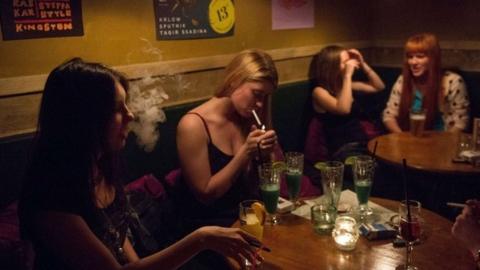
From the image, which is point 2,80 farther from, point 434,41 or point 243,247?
point 434,41

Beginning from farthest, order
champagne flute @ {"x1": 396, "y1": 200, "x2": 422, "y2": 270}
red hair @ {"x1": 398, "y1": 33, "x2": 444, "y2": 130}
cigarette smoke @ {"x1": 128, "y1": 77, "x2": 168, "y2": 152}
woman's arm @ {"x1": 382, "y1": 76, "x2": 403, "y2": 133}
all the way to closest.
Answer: woman's arm @ {"x1": 382, "y1": 76, "x2": 403, "y2": 133}
red hair @ {"x1": 398, "y1": 33, "x2": 444, "y2": 130}
cigarette smoke @ {"x1": 128, "y1": 77, "x2": 168, "y2": 152}
champagne flute @ {"x1": 396, "y1": 200, "x2": 422, "y2": 270}

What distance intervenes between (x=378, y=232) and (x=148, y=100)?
1840mm

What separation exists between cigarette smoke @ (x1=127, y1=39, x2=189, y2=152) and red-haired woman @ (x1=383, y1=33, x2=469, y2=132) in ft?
6.42

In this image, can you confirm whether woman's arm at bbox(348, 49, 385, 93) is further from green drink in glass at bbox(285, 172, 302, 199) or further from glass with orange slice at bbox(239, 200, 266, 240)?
glass with orange slice at bbox(239, 200, 266, 240)

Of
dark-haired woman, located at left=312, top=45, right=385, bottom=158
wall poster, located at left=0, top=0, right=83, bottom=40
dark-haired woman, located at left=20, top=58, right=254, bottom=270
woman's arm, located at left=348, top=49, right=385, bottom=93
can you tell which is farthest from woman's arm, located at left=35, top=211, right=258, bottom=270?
woman's arm, located at left=348, top=49, right=385, bottom=93

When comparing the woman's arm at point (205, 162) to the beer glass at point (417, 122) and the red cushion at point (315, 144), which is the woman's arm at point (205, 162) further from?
the red cushion at point (315, 144)

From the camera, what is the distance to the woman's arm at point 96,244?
139 centimetres

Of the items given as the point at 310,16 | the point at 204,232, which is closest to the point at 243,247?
the point at 204,232

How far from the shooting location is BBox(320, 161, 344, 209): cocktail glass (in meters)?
1.90

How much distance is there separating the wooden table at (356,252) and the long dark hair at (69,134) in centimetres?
61

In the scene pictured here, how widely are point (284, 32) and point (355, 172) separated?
7.95 feet

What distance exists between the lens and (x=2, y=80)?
241cm

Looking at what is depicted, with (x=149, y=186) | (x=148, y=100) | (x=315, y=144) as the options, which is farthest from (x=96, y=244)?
(x=315, y=144)

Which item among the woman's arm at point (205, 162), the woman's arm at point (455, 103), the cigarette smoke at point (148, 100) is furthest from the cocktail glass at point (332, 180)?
the woman's arm at point (455, 103)
